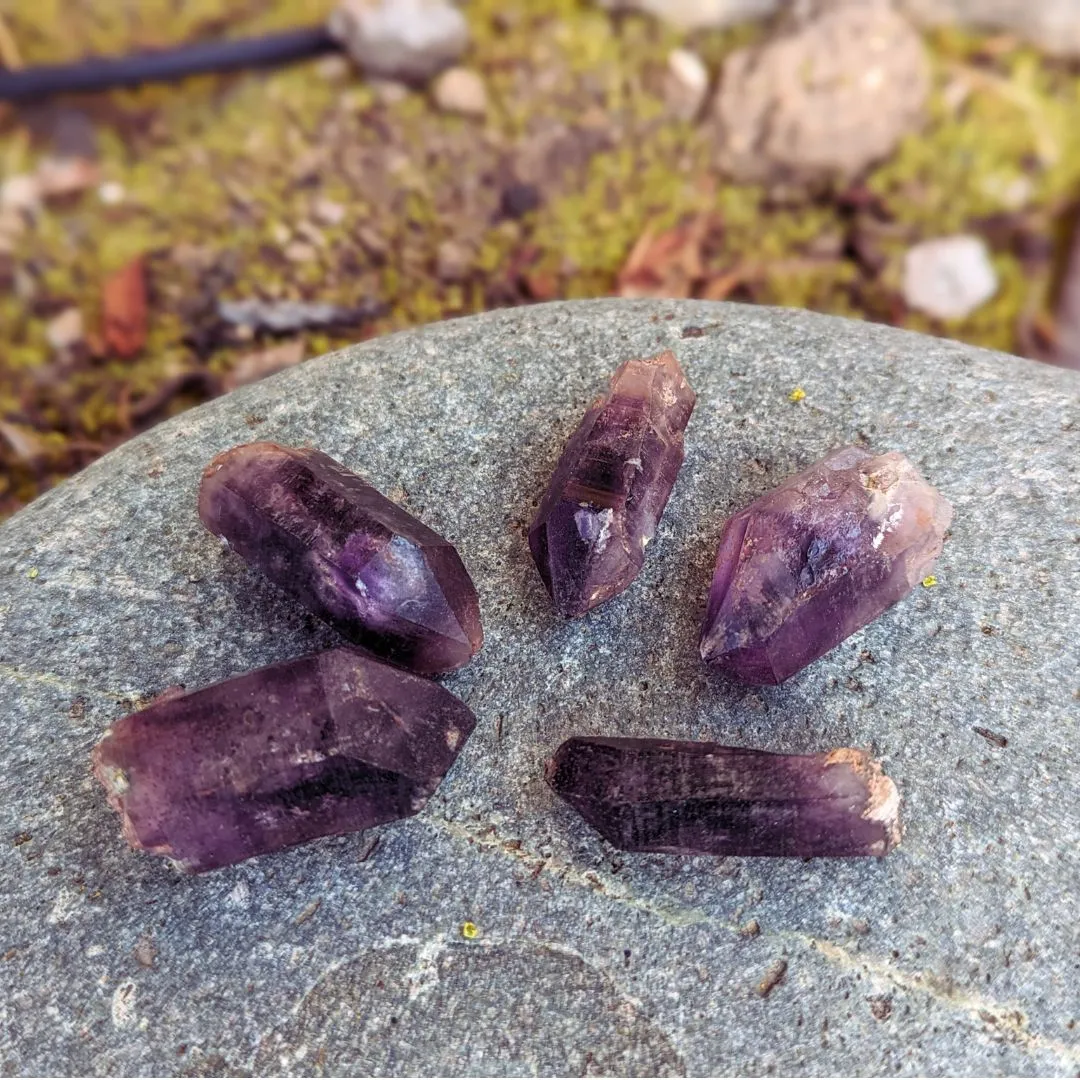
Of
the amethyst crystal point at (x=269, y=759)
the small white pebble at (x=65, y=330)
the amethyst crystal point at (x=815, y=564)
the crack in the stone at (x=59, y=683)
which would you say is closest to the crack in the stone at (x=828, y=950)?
the amethyst crystal point at (x=269, y=759)

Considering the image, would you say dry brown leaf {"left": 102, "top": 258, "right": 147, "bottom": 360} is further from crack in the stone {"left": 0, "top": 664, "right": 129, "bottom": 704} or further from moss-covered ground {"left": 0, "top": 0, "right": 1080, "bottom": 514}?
crack in the stone {"left": 0, "top": 664, "right": 129, "bottom": 704}

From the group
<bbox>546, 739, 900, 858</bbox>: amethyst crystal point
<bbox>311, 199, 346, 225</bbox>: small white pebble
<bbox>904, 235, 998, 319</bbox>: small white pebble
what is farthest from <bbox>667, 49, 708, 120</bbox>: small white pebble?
<bbox>546, 739, 900, 858</bbox>: amethyst crystal point

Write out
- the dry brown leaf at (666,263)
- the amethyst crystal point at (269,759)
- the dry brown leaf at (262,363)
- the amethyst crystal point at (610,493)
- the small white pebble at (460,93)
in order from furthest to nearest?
the small white pebble at (460,93) → the dry brown leaf at (666,263) → the dry brown leaf at (262,363) → the amethyst crystal point at (610,493) → the amethyst crystal point at (269,759)

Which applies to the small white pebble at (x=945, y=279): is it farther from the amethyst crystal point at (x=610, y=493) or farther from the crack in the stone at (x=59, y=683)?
the crack in the stone at (x=59, y=683)

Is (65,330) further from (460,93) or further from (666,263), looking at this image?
(666,263)

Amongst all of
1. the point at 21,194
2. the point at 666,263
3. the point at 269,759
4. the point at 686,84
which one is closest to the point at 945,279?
the point at 666,263

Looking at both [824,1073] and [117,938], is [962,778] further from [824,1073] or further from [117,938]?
[117,938]
